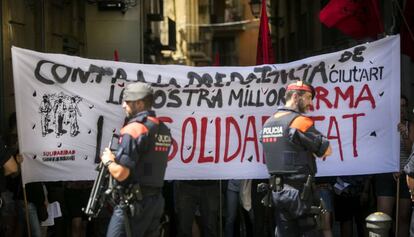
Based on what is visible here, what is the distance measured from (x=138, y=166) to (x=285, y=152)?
4.49ft

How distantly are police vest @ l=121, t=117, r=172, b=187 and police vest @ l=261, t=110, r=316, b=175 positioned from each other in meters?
1.04

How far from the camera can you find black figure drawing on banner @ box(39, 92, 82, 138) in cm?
788

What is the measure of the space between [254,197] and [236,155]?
3.38ft

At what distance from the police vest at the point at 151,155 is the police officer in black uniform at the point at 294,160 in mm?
1075

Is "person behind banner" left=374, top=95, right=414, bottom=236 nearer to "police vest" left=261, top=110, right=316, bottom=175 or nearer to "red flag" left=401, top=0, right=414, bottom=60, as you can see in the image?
"red flag" left=401, top=0, right=414, bottom=60

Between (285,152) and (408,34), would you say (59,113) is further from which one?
(408,34)

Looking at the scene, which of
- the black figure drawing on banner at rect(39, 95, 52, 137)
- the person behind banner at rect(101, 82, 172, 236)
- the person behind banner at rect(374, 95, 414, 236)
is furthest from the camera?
the person behind banner at rect(374, 95, 414, 236)

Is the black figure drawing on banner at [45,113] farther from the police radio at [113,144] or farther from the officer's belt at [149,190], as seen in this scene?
the officer's belt at [149,190]

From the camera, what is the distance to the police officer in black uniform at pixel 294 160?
6.80 meters

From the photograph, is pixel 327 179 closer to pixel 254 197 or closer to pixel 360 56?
pixel 254 197

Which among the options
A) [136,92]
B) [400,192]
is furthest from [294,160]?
[400,192]

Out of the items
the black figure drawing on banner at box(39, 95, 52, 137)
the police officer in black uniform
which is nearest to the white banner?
the black figure drawing on banner at box(39, 95, 52, 137)

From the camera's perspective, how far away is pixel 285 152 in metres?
6.86

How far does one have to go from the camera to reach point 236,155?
27.1 feet
